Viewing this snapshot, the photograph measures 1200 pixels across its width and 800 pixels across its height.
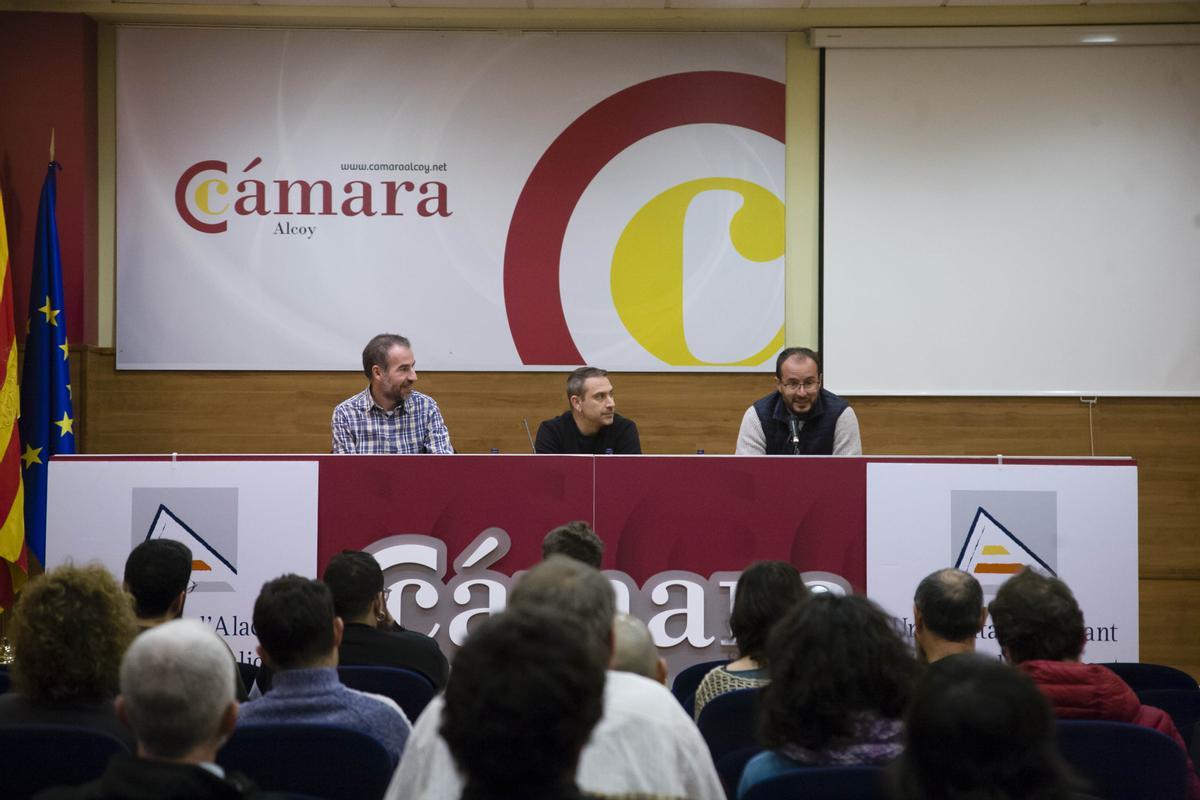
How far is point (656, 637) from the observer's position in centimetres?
475

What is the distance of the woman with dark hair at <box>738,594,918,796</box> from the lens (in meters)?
2.01

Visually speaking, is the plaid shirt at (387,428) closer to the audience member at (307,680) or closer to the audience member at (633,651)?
the audience member at (307,680)

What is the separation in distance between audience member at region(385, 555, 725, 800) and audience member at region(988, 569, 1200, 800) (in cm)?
96

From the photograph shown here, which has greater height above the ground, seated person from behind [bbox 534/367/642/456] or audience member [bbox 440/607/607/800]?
seated person from behind [bbox 534/367/642/456]

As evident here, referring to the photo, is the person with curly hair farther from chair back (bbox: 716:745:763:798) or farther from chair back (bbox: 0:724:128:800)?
chair back (bbox: 716:745:763:798)

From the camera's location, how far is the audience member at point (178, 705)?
5.50 ft

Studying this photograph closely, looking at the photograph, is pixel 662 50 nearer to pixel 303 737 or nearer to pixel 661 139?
pixel 661 139

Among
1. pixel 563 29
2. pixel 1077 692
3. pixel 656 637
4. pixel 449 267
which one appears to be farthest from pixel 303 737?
pixel 563 29

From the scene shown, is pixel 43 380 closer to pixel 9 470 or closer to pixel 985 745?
pixel 9 470

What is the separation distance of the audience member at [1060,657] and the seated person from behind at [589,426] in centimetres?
293

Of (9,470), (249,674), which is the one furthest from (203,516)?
(9,470)

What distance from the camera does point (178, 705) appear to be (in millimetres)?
1744

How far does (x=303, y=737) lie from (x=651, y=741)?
0.70 m

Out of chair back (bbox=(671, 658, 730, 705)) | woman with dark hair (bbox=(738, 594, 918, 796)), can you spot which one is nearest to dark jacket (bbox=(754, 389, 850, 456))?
chair back (bbox=(671, 658, 730, 705))
